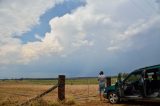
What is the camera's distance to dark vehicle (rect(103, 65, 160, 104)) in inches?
652

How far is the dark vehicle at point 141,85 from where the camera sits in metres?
16.6

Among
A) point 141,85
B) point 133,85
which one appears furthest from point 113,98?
point 141,85

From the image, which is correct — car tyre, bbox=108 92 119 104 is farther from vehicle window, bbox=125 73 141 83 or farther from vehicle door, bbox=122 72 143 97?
vehicle window, bbox=125 73 141 83

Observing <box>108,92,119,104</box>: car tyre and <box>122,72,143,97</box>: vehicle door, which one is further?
<box>108,92,119,104</box>: car tyre

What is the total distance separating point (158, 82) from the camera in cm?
1666

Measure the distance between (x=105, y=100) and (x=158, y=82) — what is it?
4.66m

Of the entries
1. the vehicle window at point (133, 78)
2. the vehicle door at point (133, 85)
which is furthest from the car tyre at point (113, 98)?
the vehicle window at point (133, 78)

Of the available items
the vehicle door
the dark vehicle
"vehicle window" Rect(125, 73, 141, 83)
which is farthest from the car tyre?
"vehicle window" Rect(125, 73, 141, 83)

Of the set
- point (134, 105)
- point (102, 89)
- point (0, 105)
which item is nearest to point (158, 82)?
point (134, 105)

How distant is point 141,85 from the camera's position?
16.9 metres

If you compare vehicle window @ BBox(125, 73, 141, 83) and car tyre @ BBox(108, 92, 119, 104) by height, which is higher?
vehicle window @ BBox(125, 73, 141, 83)

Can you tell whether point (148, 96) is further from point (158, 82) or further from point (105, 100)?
point (105, 100)

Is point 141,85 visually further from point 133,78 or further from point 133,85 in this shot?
point 133,78

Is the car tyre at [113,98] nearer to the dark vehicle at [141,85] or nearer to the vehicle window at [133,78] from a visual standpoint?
the dark vehicle at [141,85]
